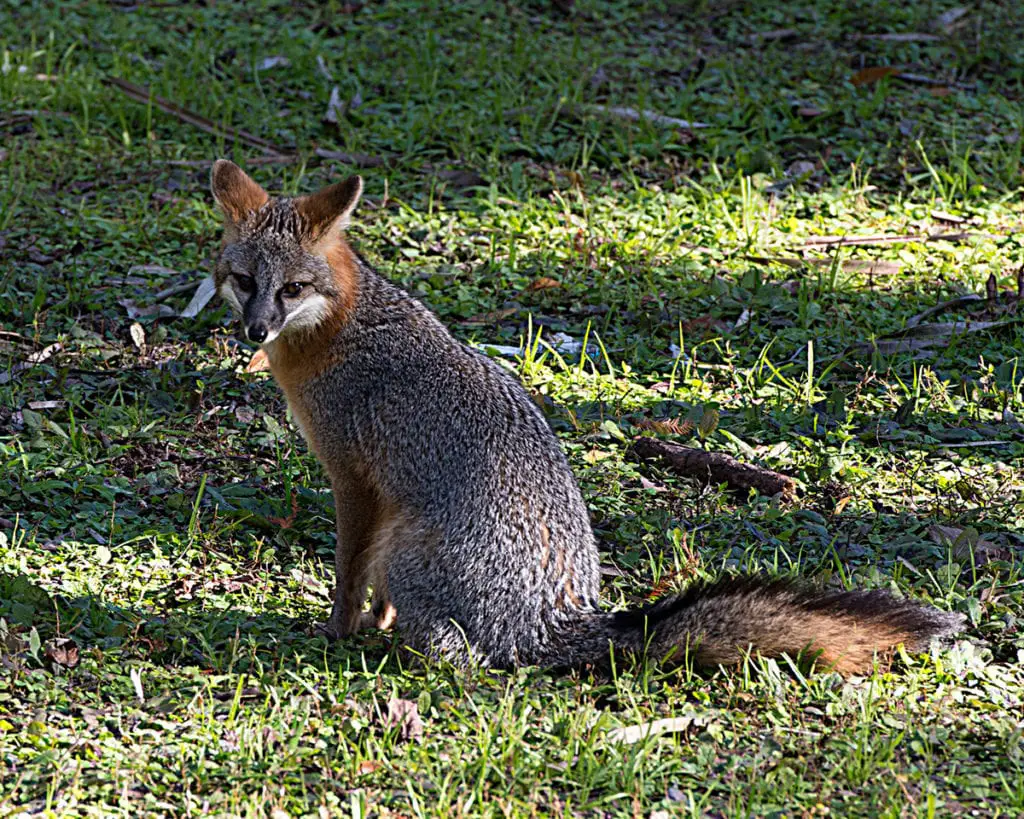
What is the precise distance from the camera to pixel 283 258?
5004mm

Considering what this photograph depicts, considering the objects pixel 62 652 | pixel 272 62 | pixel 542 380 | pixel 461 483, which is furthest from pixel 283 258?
pixel 272 62

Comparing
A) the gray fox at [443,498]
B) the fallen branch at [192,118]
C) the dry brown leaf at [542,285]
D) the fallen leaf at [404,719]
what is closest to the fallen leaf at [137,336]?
the gray fox at [443,498]

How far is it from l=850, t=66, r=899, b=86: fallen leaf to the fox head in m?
6.15

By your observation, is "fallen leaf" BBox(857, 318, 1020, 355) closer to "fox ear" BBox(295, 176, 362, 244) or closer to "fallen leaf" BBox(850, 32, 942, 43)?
"fox ear" BBox(295, 176, 362, 244)

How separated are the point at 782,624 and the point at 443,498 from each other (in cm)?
128

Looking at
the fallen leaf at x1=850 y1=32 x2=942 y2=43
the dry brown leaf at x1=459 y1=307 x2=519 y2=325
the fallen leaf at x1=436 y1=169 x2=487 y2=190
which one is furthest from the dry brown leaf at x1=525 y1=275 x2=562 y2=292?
the fallen leaf at x1=850 y1=32 x2=942 y2=43

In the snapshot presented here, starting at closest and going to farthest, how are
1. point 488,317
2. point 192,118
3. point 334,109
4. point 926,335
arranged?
point 926,335, point 488,317, point 192,118, point 334,109

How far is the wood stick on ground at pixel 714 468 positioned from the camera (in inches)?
228

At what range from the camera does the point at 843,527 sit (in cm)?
555

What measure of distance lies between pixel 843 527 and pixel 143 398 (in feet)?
11.2

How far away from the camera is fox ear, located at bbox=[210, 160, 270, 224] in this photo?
17.0 ft

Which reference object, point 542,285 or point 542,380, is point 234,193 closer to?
point 542,380

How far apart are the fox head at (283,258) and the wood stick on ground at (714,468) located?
67.3 inches

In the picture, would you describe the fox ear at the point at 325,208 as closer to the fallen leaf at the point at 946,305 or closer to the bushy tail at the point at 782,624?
the bushy tail at the point at 782,624
